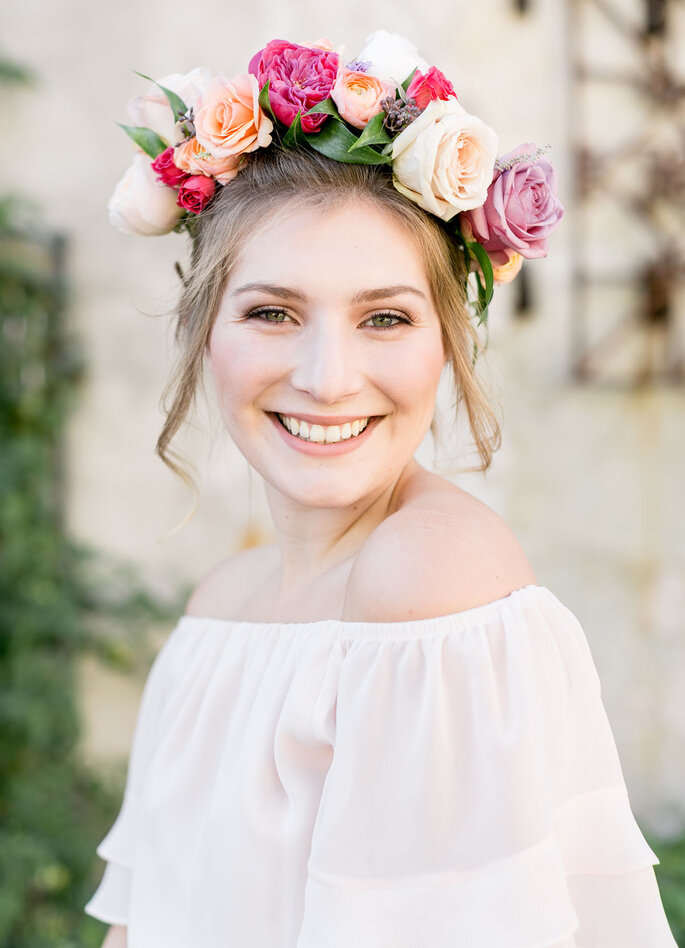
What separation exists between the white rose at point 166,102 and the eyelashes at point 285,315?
13.5 inches

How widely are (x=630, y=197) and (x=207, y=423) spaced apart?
1859mm

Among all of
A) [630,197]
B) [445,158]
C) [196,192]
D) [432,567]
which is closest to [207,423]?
[630,197]

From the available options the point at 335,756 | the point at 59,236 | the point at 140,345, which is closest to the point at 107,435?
the point at 140,345

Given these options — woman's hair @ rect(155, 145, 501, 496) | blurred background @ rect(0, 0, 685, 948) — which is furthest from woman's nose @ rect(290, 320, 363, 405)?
blurred background @ rect(0, 0, 685, 948)

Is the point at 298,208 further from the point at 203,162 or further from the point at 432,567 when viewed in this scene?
the point at 432,567

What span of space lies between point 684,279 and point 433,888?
10.5 feet

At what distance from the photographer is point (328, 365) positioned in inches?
50.6

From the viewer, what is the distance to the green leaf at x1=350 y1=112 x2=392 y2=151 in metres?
1.30

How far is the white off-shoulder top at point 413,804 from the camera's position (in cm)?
110

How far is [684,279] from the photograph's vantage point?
381cm

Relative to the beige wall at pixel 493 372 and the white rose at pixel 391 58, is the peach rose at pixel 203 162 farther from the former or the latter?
the beige wall at pixel 493 372

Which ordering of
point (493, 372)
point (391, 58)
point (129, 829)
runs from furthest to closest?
1. point (493, 372)
2. point (129, 829)
3. point (391, 58)

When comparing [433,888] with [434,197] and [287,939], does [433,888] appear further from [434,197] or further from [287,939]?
[434,197]

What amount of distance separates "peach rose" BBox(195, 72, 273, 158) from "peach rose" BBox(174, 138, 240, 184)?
0.09 feet
